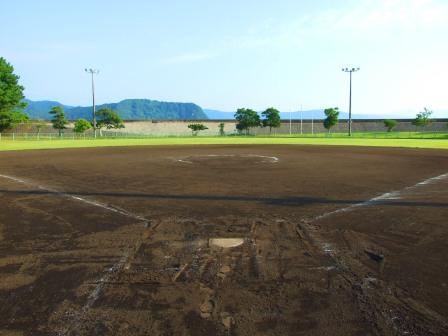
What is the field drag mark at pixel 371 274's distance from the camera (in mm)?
3344

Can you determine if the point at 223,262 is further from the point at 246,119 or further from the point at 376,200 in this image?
the point at 246,119

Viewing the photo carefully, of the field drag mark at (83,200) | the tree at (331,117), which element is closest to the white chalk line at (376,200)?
the field drag mark at (83,200)

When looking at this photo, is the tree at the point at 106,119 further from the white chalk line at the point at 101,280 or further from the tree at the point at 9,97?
the white chalk line at the point at 101,280

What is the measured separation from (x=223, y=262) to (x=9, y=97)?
58666mm

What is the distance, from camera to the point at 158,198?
916 centimetres

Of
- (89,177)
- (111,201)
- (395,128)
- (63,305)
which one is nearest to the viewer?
(63,305)

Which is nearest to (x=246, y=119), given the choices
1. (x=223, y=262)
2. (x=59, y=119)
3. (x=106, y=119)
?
(x=106, y=119)

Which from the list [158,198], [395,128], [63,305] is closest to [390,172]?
[158,198]

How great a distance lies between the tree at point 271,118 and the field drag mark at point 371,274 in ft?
252

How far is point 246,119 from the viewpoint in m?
85.8

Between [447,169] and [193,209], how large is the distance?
40.3 ft

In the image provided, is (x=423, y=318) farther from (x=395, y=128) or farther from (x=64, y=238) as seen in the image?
(x=395, y=128)

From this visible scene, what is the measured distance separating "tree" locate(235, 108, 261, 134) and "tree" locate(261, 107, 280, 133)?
5.96ft

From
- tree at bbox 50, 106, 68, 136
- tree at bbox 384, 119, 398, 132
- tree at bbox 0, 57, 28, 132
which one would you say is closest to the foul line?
tree at bbox 0, 57, 28, 132
